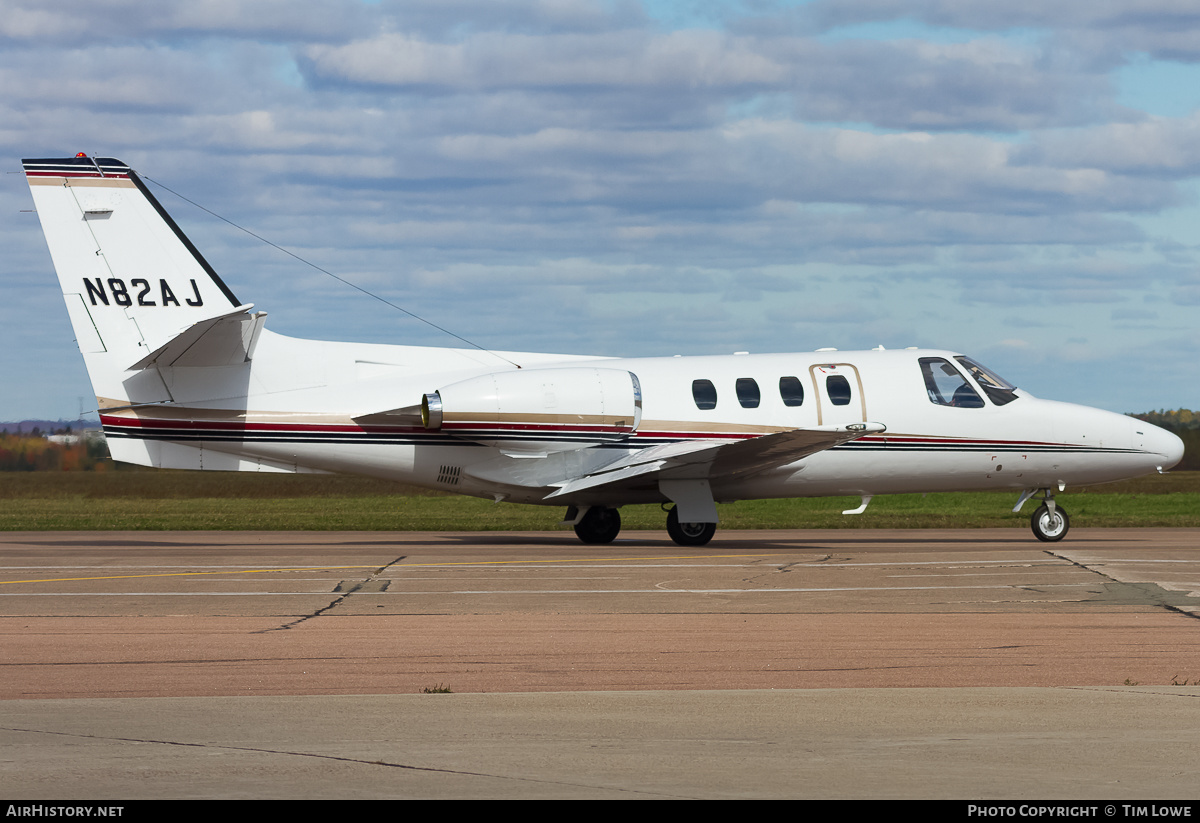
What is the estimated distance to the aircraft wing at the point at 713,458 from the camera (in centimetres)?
2200

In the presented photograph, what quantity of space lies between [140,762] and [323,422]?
16.0m

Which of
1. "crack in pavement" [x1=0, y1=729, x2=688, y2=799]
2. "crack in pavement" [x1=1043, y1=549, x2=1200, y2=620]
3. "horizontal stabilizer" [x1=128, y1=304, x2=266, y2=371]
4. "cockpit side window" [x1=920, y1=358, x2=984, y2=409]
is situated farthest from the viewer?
"cockpit side window" [x1=920, y1=358, x2=984, y2=409]

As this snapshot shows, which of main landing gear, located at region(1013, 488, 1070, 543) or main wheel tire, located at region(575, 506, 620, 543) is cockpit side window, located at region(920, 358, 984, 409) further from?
main wheel tire, located at region(575, 506, 620, 543)

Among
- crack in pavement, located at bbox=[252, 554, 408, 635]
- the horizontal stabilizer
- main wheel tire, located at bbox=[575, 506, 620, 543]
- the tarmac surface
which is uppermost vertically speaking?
the horizontal stabilizer

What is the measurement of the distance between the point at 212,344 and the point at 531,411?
5.78 m

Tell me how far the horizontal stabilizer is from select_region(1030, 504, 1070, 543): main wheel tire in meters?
15.6

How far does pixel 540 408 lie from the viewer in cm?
2303

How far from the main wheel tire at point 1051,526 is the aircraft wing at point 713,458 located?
454 centimetres

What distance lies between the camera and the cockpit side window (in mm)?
24562

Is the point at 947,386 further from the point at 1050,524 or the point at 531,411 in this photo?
the point at 531,411

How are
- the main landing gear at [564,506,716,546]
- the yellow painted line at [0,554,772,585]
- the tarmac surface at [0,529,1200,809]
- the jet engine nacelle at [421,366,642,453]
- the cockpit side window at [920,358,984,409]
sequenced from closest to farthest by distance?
the tarmac surface at [0,529,1200,809], the yellow painted line at [0,554,772,585], the jet engine nacelle at [421,366,642,453], the cockpit side window at [920,358,984,409], the main landing gear at [564,506,716,546]

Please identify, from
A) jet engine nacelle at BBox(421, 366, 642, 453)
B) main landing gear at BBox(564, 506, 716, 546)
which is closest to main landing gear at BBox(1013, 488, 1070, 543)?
main landing gear at BBox(564, 506, 716, 546)

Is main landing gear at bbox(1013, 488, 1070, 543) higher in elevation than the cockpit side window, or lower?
lower
